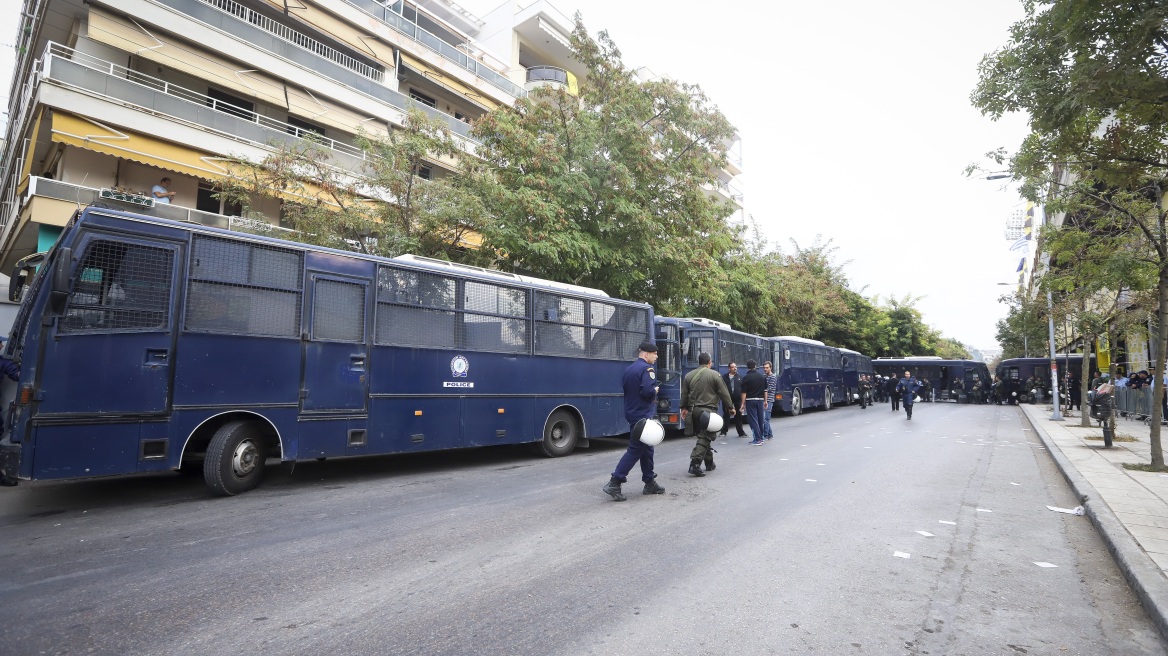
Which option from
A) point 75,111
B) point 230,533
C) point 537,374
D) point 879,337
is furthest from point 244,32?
point 879,337

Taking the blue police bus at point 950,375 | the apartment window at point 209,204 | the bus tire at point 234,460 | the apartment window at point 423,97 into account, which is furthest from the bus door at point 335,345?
the blue police bus at point 950,375

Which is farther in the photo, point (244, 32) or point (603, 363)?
point (244, 32)

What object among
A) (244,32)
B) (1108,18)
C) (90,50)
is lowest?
(1108,18)

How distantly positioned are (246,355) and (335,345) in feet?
3.60

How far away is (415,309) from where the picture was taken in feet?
29.4

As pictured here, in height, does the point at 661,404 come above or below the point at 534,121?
below

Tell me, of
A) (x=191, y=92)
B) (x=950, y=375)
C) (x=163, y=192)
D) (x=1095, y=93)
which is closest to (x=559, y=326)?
(x=1095, y=93)

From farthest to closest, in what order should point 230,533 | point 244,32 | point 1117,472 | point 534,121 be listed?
point 244,32, point 534,121, point 1117,472, point 230,533

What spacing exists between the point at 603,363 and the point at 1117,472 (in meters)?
8.35

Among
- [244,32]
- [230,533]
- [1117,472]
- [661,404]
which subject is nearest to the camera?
[230,533]

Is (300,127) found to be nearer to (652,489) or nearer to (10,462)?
(10,462)

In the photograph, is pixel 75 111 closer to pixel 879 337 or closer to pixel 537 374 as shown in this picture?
pixel 537 374

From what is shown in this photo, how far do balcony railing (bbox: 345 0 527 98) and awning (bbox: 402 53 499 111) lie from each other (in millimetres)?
733

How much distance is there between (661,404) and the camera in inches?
576
